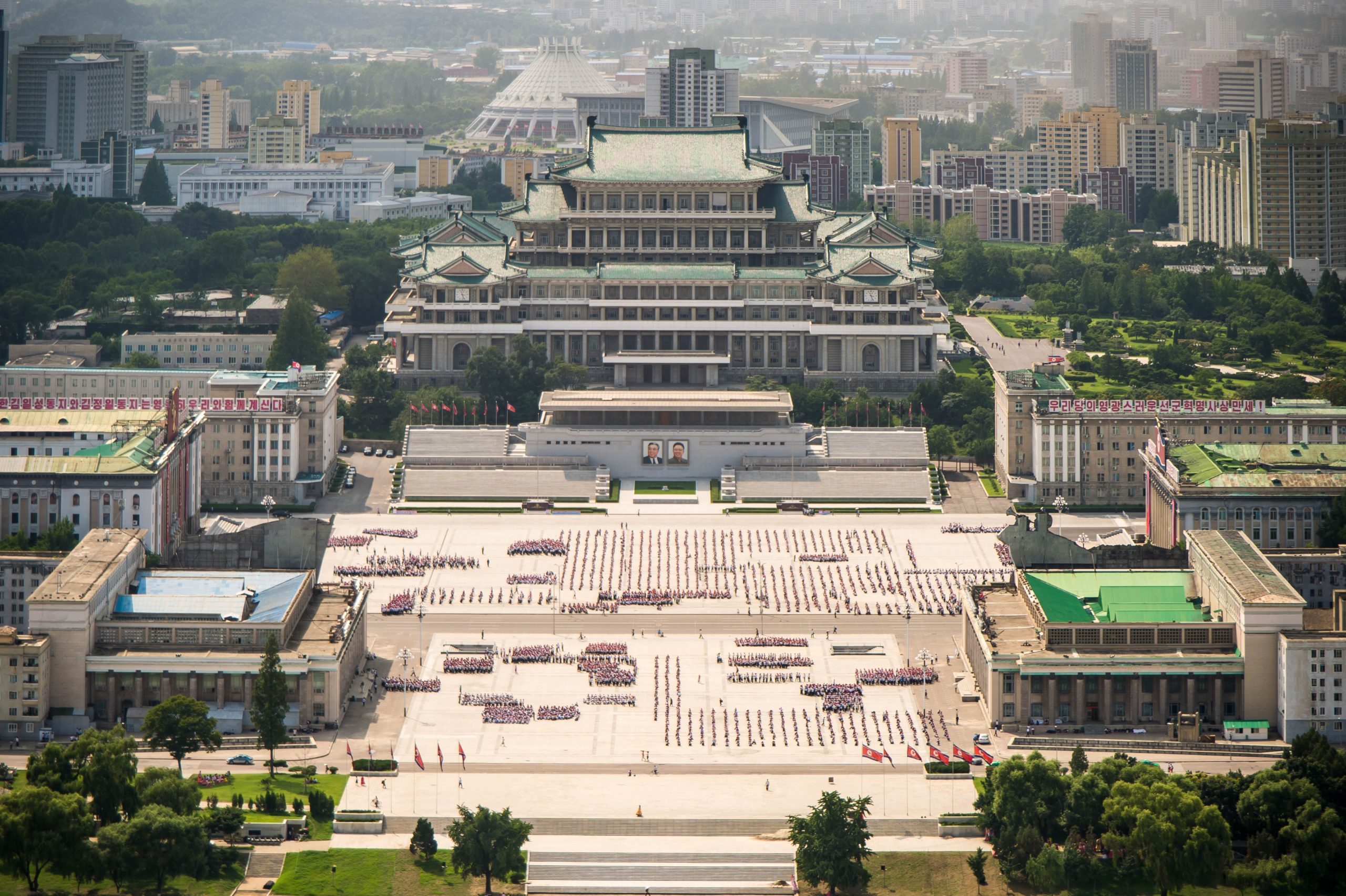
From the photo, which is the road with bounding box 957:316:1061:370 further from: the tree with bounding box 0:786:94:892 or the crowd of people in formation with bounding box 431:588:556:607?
the tree with bounding box 0:786:94:892

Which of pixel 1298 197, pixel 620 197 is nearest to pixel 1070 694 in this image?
pixel 620 197

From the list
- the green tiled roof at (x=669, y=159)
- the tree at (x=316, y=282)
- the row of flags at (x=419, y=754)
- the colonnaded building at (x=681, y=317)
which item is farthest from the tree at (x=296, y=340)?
the row of flags at (x=419, y=754)

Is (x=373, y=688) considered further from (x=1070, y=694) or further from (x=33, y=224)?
(x=33, y=224)

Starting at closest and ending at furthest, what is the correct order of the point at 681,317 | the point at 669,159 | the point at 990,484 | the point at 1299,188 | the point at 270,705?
the point at 270,705 → the point at 990,484 → the point at 681,317 → the point at 669,159 → the point at 1299,188

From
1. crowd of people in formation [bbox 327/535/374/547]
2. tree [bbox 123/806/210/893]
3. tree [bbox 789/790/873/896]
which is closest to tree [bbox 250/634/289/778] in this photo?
tree [bbox 123/806/210/893]

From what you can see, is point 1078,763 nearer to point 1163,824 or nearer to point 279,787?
point 1163,824

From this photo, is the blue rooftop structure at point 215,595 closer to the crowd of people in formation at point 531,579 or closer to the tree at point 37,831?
the crowd of people in formation at point 531,579

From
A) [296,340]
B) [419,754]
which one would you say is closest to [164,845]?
[419,754]
